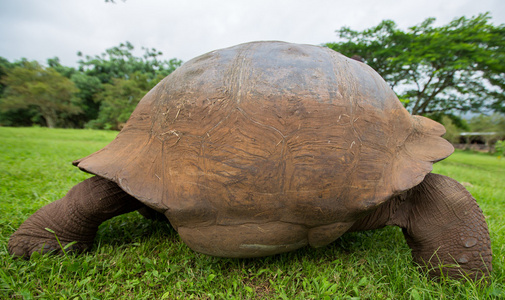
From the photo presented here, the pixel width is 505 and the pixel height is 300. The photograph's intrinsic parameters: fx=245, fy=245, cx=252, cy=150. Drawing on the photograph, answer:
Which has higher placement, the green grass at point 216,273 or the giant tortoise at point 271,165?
the giant tortoise at point 271,165

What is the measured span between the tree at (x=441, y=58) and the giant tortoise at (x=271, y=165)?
352 inches

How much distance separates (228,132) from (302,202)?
57 cm

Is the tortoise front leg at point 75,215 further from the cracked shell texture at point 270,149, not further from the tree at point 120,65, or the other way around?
the tree at point 120,65

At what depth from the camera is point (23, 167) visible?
404 centimetres

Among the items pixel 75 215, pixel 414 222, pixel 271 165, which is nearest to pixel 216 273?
pixel 271 165

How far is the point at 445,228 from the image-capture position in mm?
1627

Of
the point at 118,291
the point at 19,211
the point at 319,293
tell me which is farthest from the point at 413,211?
the point at 19,211

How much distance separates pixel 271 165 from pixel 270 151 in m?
0.08

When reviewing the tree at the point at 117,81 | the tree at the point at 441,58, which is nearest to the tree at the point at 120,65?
the tree at the point at 117,81

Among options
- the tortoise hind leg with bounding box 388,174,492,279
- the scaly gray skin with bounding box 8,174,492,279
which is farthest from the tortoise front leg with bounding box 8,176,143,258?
the tortoise hind leg with bounding box 388,174,492,279

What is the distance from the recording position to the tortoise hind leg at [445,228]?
155 cm

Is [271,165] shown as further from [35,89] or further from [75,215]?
[35,89]

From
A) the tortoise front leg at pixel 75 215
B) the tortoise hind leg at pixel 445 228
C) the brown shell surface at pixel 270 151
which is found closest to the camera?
the brown shell surface at pixel 270 151

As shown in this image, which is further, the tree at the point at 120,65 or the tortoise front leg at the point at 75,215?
the tree at the point at 120,65
